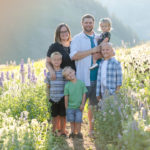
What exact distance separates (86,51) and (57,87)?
38.9 inches

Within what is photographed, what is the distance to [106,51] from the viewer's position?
5.84m

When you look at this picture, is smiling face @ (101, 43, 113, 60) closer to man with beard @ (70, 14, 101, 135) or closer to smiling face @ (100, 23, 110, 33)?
man with beard @ (70, 14, 101, 135)

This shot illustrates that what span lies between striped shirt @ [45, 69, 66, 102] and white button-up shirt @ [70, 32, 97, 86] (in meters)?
0.41

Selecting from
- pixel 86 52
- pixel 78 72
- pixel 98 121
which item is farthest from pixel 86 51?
pixel 98 121

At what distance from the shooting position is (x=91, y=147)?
5.82 metres

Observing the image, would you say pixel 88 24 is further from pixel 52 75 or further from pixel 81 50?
pixel 52 75

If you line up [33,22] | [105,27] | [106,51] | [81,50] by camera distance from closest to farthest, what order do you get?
[106,51] → [81,50] → [105,27] → [33,22]

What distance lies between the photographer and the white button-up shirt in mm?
5949

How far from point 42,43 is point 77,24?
21.3 m

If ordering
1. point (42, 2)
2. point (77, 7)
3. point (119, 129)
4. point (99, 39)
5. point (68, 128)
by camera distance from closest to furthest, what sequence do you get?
1. point (119, 129)
2. point (99, 39)
3. point (68, 128)
4. point (77, 7)
5. point (42, 2)

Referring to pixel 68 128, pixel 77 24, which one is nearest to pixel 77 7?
Answer: pixel 77 24

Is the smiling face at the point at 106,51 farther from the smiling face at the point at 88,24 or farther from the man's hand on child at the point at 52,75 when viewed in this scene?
the man's hand on child at the point at 52,75

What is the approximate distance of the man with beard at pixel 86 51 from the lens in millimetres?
5866

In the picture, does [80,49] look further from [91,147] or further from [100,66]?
[91,147]
